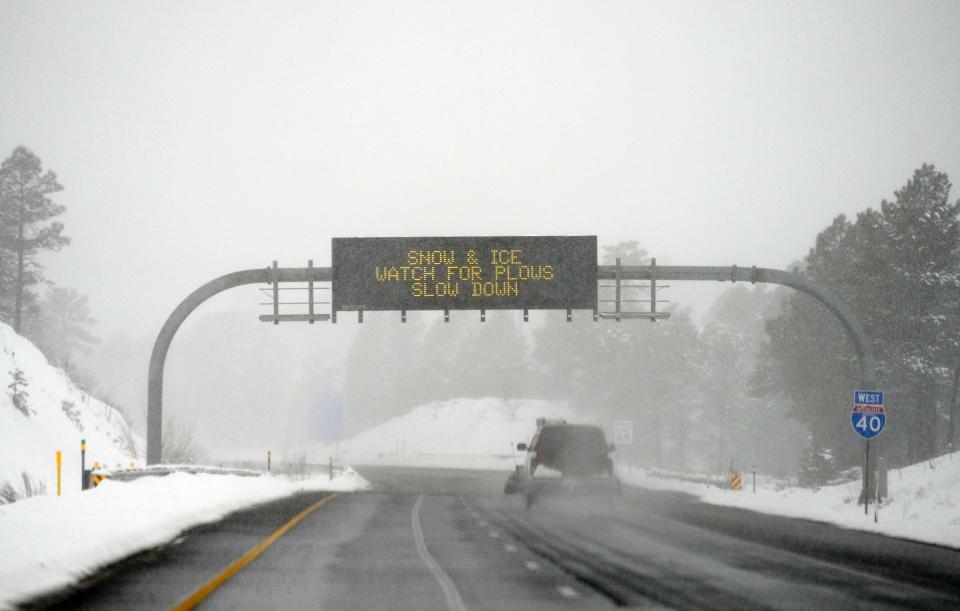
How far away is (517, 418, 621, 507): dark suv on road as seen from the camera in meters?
25.6

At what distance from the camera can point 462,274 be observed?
3378 cm

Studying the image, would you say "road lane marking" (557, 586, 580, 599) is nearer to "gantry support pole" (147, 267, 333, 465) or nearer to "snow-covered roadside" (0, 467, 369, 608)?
"snow-covered roadside" (0, 467, 369, 608)

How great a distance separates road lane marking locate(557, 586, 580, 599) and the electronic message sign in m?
21.3

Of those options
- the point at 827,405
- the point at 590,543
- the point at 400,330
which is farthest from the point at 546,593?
the point at 400,330

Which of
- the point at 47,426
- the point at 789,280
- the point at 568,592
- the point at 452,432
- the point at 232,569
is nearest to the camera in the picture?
the point at 568,592

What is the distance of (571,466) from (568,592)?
14003mm

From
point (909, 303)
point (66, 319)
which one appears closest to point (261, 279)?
point (909, 303)

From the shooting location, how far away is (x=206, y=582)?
12391 millimetres

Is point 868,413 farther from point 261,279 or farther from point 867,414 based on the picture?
point 261,279

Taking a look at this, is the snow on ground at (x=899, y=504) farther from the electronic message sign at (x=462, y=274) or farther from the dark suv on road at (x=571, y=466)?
the electronic message sign at (x=462, y=274)

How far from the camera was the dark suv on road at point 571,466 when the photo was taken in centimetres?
2561

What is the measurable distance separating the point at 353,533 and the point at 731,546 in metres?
6.51

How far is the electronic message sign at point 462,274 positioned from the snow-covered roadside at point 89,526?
386 inches

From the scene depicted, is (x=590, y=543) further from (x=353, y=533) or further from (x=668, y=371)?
(x=668, y=371)
